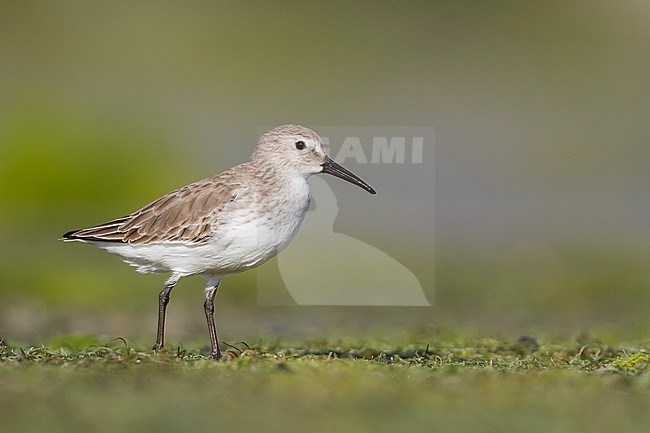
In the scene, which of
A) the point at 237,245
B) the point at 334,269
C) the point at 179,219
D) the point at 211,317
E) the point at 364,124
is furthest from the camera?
the point at 364,124

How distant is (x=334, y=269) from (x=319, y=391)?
709cm

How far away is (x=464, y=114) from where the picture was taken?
2248 centimetres

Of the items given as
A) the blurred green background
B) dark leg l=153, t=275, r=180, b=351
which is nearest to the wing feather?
dark leg l=153, t=275, r=180, b=351

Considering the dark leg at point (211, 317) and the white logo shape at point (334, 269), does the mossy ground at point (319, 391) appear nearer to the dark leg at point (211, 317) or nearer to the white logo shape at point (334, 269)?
the dark leg at point (211, 317)

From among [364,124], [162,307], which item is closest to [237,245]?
[162,307]

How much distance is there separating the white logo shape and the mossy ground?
4.62 m

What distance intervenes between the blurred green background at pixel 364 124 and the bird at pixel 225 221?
216 centimetres

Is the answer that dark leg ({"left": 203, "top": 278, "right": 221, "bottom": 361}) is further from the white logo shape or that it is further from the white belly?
the white logo shape

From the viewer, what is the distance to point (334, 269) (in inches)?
595

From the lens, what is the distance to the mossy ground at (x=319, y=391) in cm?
738

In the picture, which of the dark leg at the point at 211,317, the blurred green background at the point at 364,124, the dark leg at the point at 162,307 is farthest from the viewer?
the blurred green background at the point at 364,124

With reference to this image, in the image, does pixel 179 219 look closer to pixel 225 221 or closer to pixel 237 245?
pixel 225 221

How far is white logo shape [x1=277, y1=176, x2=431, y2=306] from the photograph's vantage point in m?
14.4

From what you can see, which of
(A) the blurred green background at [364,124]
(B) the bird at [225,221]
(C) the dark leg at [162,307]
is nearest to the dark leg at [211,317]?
(B) the bird at [225,221]
